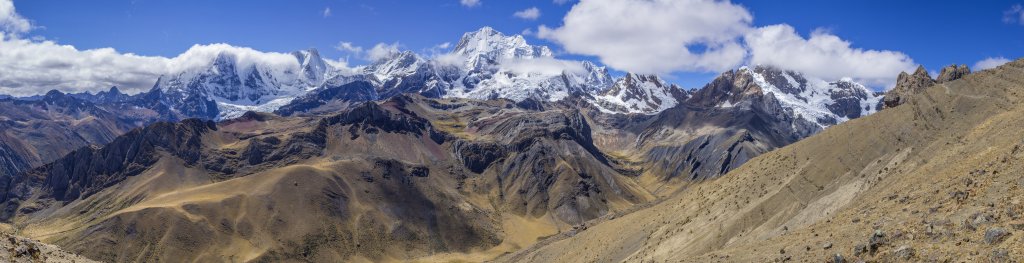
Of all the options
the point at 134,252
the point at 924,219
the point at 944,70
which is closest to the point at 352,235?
the point at 134,252

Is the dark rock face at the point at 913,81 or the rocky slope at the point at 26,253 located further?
the dark rock face at the point at 913,81

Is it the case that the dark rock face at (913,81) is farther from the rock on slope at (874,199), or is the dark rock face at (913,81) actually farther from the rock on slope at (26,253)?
the rock on slope at (26,253)

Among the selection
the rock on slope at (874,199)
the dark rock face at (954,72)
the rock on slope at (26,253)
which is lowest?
the rock on slope at (26,253)

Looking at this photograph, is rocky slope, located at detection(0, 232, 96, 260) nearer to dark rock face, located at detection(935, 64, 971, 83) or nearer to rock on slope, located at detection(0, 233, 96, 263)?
rock on slope, located at detection(0, 233, 96, 263)

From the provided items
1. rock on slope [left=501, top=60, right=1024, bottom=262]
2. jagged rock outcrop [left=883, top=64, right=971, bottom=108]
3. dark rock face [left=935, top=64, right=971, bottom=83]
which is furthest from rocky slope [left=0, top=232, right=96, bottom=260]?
dark rock face [left=935, top=64, right=971, bottom=83]

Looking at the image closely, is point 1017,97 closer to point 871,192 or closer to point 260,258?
point 871,192

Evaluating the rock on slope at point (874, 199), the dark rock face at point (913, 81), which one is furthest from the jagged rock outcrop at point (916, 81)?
the rock on slope at point (874, 199)

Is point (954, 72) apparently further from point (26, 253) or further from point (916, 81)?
point (26, 253)

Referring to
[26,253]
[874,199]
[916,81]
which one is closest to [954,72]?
[916,81]
